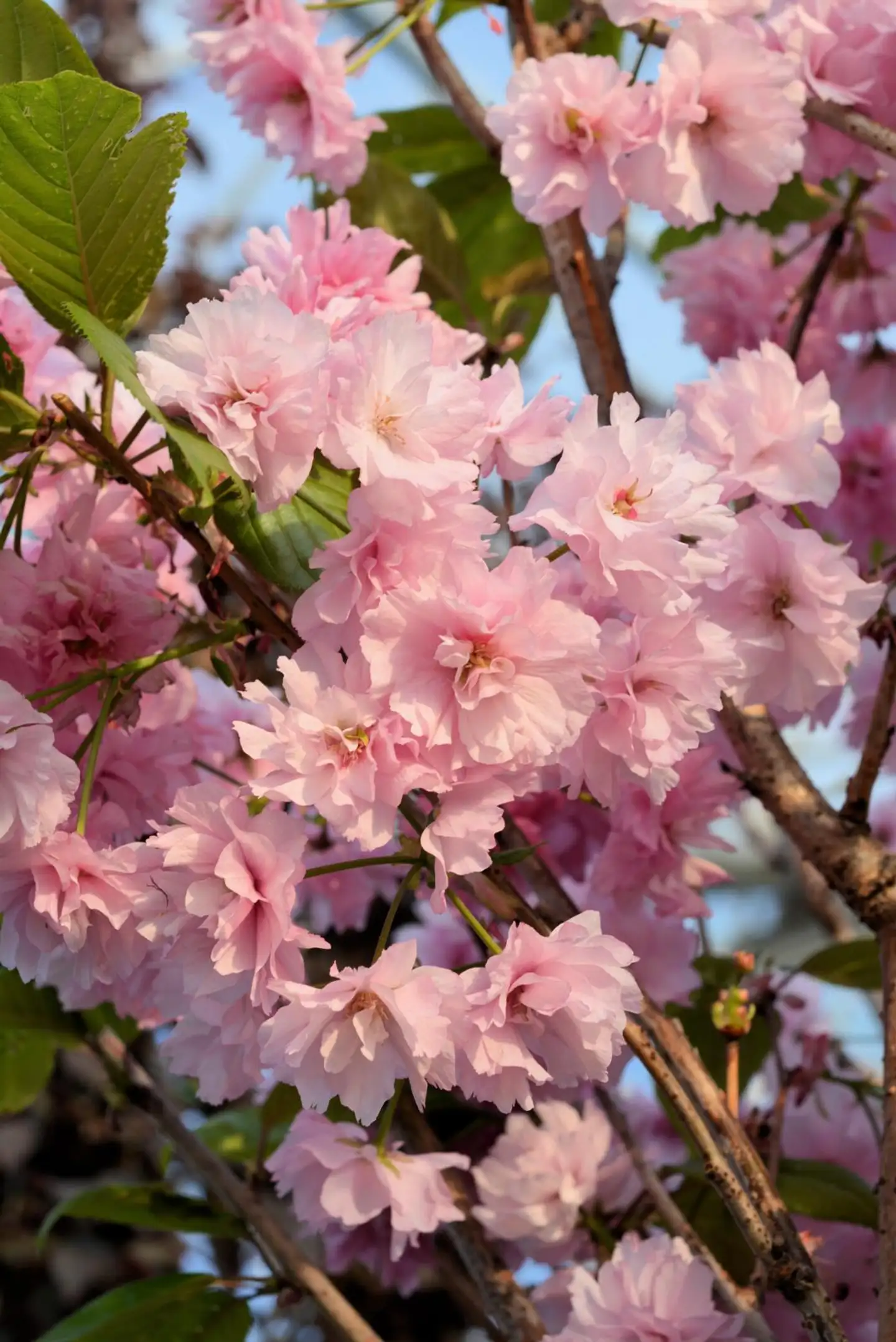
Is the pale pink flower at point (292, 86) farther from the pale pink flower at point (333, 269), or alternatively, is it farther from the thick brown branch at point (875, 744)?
the thick brown branch at point (875, 744)

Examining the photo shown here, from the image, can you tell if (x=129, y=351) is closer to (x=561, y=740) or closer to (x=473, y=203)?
(x=561, y=740)

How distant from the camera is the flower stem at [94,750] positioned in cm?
61

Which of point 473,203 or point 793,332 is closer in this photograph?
point 793,332

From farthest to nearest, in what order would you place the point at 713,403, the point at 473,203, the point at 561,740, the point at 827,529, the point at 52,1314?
the point at 52,1314 < the point at 473,203 < the point at 827,529 < the point at 713,403 < the point at 561,740

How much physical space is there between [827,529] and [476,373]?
0.73 meters

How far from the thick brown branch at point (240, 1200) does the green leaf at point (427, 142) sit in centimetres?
89

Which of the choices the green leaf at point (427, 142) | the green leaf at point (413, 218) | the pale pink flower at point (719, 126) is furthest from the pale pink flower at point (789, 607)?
the green leaf at point (427, 142)

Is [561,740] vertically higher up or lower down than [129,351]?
lower down

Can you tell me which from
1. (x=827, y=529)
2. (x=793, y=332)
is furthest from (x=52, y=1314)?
(x=793, y=332)

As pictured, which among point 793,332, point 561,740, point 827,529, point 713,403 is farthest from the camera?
point 827,529

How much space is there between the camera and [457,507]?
0.55 m

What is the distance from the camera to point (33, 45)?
0.69 m

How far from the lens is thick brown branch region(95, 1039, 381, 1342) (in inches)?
34.9

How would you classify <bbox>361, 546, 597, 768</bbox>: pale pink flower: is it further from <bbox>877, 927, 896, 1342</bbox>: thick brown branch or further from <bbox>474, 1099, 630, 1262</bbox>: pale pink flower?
<bbox>474, 1099, 630, 1262</bbox>: pale pink flower
